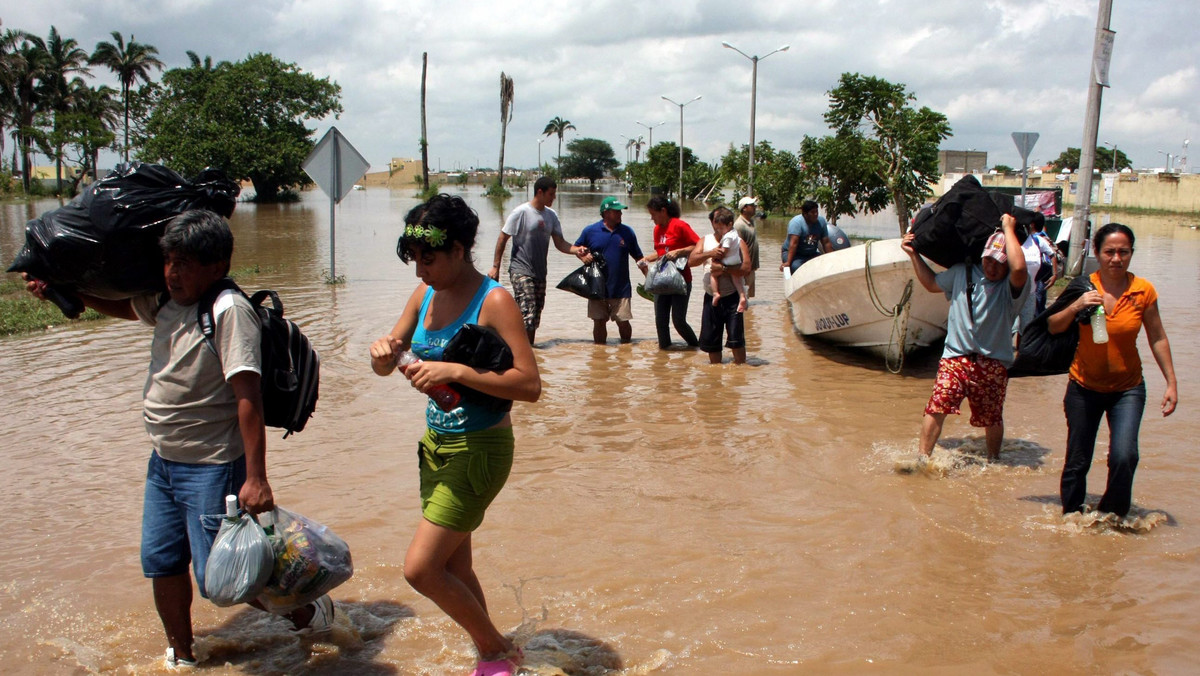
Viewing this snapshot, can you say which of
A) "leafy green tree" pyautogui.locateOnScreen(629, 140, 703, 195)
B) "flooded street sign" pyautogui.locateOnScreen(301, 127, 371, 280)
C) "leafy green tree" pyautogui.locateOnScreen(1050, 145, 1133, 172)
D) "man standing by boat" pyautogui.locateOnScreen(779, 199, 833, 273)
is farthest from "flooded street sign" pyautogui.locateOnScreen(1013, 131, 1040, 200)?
"leafy green tree" pyautogui.locateOnScreen(1050, 145, 1133, 172)

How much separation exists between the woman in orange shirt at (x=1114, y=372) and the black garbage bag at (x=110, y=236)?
4.30 metres

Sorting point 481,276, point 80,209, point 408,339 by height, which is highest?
point 80,209

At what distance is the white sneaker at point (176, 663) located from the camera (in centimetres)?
342

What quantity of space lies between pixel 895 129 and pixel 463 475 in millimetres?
22923

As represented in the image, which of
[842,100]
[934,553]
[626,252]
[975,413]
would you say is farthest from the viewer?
[842,100]

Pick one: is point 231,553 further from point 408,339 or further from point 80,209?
point 80,209

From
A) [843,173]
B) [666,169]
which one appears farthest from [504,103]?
[843,173]

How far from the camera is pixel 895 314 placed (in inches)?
334

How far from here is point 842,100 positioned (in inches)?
A: 938

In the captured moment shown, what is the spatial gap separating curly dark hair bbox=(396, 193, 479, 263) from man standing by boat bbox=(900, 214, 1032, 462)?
351cm

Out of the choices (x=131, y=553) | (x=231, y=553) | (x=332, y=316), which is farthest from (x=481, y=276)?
(x=332, y=316)

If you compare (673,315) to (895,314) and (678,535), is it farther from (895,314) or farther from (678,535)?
(678,535)

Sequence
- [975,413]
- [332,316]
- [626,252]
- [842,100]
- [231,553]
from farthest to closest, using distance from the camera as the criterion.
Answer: [842,100] → [332,316] → [626,252] → [975,413] → [231,553]

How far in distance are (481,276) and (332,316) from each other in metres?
8.93
